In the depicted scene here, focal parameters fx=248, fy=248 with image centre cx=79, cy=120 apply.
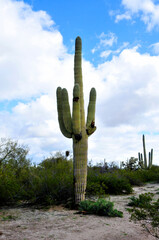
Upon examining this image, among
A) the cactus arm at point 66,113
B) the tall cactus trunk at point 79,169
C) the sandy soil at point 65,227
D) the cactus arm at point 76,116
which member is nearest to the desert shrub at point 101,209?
the sandy soil at point 65,227

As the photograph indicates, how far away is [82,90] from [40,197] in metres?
3.73

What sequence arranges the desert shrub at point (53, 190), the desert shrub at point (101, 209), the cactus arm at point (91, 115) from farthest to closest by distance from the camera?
the cactus arm at point (91, 115) → the desert shrub at point (53, 190) → the desert shrub at point (101, 209)

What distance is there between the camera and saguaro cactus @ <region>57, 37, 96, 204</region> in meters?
7.63

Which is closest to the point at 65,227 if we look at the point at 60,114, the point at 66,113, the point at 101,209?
the point at 101,209

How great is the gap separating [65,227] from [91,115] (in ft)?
12.3

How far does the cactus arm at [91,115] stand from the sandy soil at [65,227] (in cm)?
255

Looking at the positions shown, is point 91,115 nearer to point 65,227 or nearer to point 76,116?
point 76,116

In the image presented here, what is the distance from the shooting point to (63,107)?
8.07 metres

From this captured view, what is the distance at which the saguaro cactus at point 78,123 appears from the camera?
7.63 metres

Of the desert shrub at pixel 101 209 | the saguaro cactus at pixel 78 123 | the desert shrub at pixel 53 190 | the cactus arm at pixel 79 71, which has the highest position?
the cactus arm at pixel 79 71

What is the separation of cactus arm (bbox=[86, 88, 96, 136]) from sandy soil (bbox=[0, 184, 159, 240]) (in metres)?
2.55

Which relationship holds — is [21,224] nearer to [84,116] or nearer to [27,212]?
[27,212]

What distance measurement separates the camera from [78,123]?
24.9 feet

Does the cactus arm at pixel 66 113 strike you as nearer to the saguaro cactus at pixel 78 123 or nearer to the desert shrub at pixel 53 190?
the saguaro cactus at pixel 78 123
